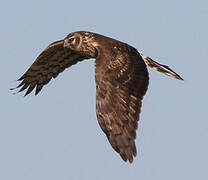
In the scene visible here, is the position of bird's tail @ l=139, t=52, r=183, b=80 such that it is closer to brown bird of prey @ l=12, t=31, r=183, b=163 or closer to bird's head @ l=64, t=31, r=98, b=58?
brown bird of prey @ l=12, t=31, r=183, b=163

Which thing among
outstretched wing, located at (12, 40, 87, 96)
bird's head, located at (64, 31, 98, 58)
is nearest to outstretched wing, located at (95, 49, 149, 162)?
bird's head, located at (64, 31, 98, 58)

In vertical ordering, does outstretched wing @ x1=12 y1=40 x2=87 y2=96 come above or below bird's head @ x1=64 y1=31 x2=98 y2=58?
below

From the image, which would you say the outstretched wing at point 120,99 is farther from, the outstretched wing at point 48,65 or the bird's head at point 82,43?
the outstretched wing at point 48,65

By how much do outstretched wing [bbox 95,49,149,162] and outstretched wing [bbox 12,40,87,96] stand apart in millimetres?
2605

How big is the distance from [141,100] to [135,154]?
1083 mm

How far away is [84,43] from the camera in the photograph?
1502cm

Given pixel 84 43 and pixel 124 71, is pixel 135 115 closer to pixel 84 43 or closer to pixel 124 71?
pixel 124 71

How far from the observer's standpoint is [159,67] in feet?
47.9

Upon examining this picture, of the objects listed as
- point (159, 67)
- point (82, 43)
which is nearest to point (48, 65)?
point (82, 43)

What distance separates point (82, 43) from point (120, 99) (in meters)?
2.32

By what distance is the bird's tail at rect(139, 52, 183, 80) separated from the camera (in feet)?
47.6

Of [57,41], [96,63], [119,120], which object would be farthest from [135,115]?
[57,41]

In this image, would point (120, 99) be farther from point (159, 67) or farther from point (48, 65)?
point (48, 65)

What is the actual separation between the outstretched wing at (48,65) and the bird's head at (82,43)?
545 mm
